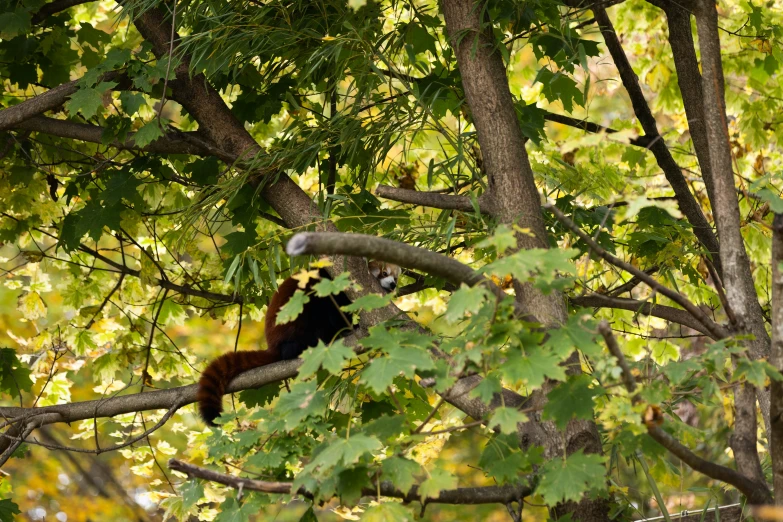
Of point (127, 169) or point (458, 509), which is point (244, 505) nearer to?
point (127, 169)

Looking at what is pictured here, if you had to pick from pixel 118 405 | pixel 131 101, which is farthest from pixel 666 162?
pixel 118 405

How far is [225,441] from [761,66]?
3716mm

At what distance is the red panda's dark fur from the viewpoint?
11.0 ft

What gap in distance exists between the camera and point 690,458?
194cm

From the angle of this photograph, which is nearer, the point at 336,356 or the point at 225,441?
the point at 336,356

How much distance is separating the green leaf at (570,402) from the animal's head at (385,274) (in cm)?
247

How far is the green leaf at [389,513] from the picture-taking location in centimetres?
200

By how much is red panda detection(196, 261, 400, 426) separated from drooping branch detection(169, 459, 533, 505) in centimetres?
75

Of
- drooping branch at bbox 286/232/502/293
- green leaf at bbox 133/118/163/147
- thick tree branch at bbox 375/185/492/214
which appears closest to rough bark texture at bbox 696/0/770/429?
drooping branch at bbox 286/232/502/293

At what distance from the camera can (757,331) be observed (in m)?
2.88

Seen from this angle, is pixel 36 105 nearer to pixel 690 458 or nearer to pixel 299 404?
pixel 299 404


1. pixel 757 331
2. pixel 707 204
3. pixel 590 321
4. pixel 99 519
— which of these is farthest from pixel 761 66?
pixel 99 519

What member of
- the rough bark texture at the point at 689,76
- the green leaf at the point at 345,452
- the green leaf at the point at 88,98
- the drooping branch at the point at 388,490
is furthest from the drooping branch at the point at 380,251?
the rough bark texture at the point at 689,76

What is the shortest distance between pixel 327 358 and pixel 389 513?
0.41 m
